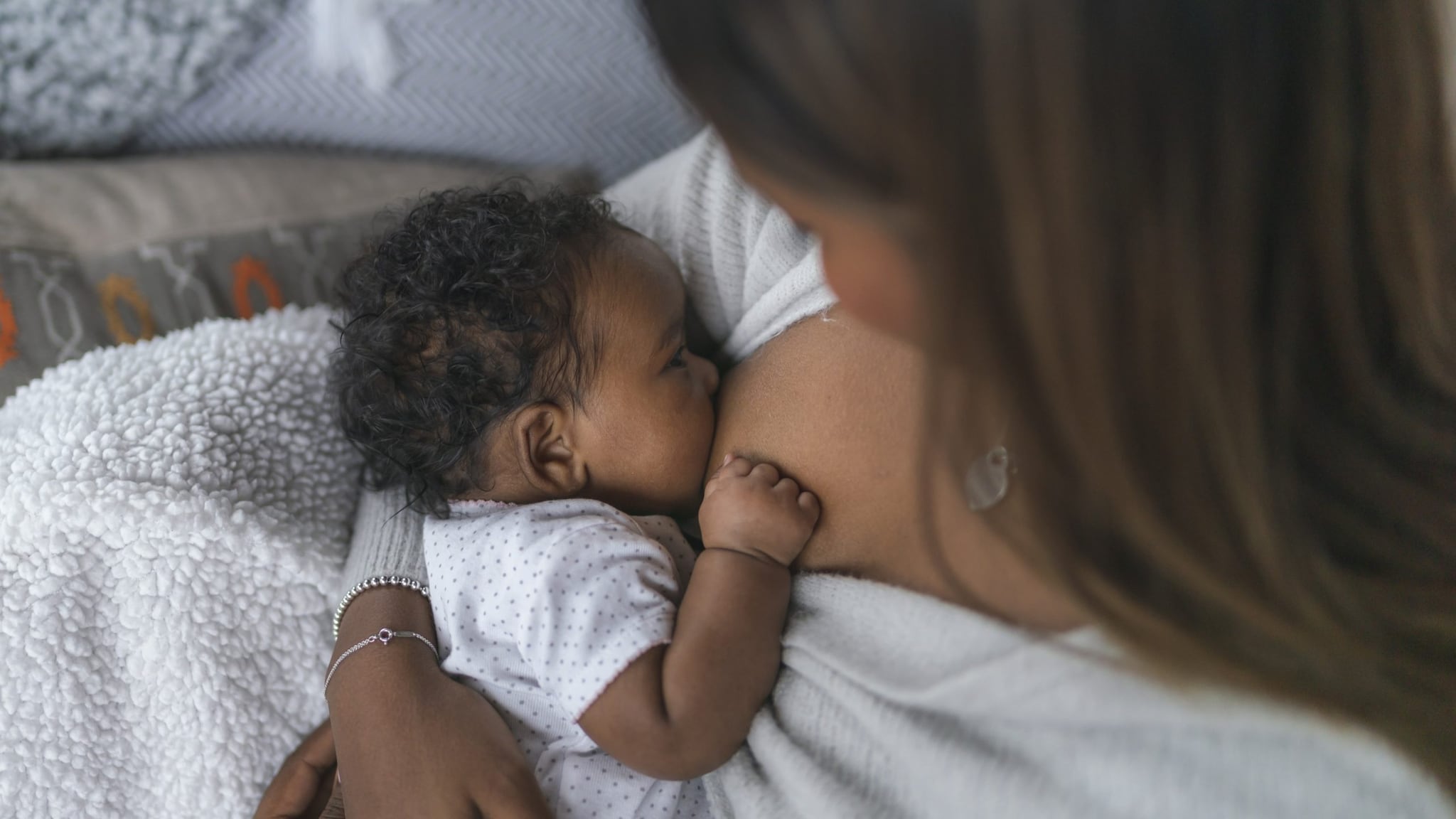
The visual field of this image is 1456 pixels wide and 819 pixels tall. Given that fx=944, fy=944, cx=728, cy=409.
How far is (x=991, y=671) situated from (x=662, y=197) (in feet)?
2.47

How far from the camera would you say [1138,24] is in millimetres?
510

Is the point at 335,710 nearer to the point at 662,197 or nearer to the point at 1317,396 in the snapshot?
the point at 662,197

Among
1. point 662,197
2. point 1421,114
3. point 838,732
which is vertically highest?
point 1421,114

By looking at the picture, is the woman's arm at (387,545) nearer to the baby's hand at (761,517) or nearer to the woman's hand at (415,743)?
the woman's hand at (415,743)

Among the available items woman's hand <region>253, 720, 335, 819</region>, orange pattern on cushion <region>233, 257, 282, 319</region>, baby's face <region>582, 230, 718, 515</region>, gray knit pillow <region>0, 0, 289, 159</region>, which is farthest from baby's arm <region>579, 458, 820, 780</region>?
gray knit pillow <region>0, 0, 289, 159</region>

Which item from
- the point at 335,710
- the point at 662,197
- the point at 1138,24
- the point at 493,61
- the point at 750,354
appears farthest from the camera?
the point at 493,61

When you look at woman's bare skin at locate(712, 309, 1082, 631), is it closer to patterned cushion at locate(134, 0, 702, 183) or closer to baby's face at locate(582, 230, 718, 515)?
baby's face at locate(582, 230, 718, 515)

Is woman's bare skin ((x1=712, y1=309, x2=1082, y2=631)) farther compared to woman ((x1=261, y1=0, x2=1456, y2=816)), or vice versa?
woman's bare skin ((x1=712, y1=309, x2=1082, y2=631))

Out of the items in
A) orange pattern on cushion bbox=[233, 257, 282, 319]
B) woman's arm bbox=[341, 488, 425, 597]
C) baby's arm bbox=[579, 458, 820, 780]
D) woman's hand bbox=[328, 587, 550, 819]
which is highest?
orange pattern on cushion bbox=[233, 257, 282, 319]

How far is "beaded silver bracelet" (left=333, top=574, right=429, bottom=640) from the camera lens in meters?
1.03

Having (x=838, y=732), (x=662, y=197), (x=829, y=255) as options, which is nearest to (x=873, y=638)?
(x=838, y=732)

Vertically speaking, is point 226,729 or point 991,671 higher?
point 991,671

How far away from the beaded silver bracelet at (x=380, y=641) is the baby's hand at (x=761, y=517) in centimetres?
32

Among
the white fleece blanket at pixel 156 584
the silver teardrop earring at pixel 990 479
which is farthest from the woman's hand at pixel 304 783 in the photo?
the silver teardrop earring at pixel 990 479
